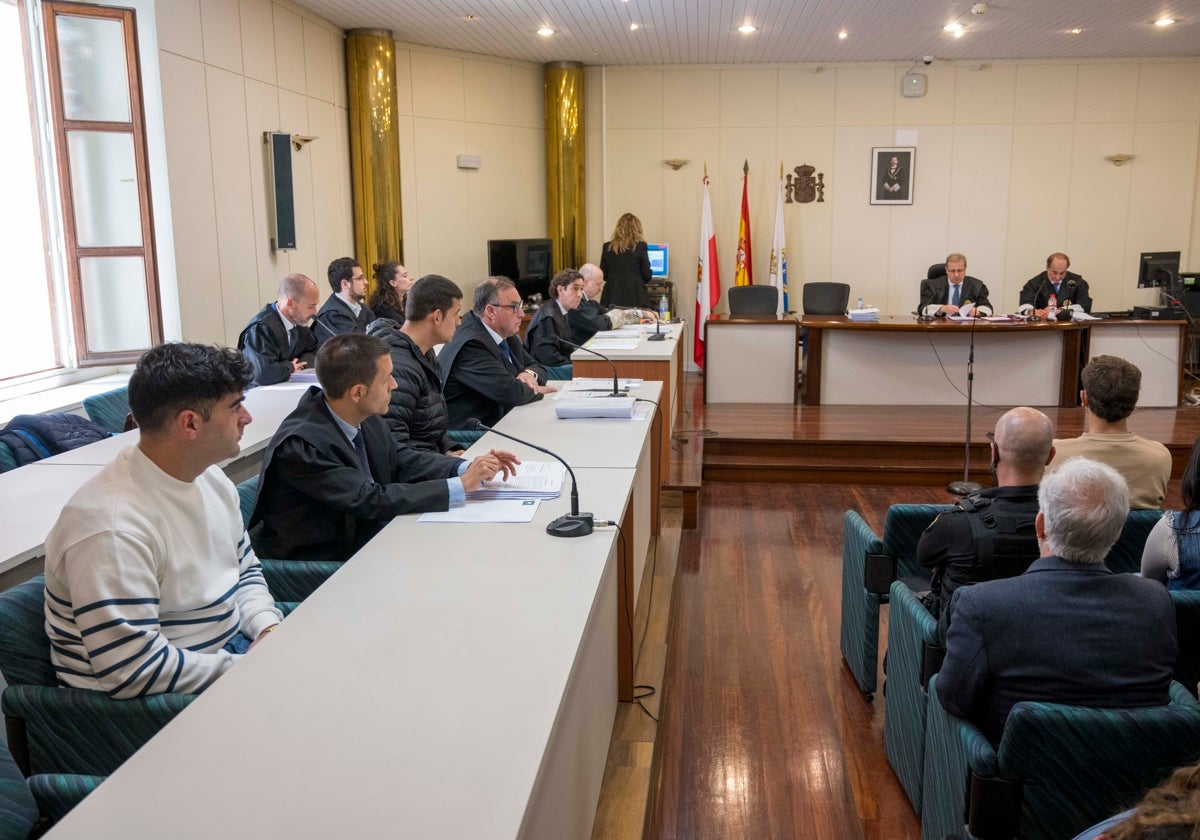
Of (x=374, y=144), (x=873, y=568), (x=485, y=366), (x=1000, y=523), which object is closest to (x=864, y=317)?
(x=374, y=144)

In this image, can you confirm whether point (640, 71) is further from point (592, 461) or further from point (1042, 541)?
point (1042, 541)

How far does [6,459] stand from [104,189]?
2571 millimetres

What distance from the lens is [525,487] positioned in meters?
2.84

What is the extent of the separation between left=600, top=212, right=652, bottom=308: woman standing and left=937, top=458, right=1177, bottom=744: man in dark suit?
8063mm

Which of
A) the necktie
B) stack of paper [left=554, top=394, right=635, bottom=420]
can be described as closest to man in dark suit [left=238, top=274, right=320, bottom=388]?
stack of paper [left=554, top=394, right=635, bottom=420]

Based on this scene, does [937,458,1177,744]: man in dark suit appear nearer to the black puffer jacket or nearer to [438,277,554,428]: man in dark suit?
the black puffer jacket

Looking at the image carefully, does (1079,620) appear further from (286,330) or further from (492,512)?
(286,330)

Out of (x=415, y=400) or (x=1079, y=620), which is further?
(x=415, y=400)

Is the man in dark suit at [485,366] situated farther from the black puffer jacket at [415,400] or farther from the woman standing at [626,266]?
the woman standing at [626,266]

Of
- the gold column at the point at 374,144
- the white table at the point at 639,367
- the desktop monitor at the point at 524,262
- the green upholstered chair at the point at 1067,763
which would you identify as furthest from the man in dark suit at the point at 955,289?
the green upholstered chair at the point at 1067,763

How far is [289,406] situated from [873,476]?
3.79 m

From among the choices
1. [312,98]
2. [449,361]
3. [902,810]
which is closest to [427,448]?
[449,361]

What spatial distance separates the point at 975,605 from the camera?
82.7 inches

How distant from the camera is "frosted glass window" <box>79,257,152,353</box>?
571 centimetres
